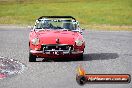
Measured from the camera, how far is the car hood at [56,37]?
16688mm

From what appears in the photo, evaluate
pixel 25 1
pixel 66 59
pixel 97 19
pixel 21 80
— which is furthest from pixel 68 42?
pixel 25 1

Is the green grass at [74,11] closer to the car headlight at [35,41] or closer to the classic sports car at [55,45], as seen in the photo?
the classic sports car at [55,45]

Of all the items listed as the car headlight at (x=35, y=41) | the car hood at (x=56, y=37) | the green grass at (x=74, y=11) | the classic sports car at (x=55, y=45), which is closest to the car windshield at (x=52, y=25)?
the car hood at (x=56, y=37)

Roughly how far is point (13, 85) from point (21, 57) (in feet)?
21.6

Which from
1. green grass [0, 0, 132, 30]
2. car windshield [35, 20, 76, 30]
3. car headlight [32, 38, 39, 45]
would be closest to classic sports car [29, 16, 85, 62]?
car headlight [32, 38, 39, 45]

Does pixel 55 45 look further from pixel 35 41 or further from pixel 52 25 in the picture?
pixel 52 25

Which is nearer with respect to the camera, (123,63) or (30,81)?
(30,81)

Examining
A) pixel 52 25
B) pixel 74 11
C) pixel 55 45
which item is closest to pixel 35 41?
pixel 55 45

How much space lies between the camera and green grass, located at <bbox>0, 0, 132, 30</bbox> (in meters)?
55.3

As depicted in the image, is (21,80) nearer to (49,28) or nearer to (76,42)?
(76,42)

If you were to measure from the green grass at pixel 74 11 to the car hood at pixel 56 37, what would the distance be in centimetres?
3371

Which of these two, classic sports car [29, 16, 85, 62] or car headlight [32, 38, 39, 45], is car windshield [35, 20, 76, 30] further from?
car headlight [32, 38, 39, 45]

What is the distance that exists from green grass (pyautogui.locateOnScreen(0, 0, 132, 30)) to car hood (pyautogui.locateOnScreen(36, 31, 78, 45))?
33706 mm

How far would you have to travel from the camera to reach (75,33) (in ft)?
57.8
